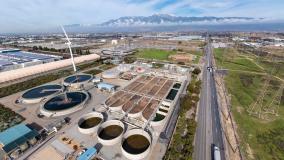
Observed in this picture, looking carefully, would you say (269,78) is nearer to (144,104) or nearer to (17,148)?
(144,104)

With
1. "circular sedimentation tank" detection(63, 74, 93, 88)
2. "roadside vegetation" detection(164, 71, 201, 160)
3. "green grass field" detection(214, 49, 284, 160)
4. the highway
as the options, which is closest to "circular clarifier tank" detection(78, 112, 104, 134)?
"roadside vegetation" detection(164, 71, 201, 160)

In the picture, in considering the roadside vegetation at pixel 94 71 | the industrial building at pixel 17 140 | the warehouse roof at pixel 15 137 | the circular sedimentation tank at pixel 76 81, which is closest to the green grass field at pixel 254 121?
the industrial building at pixel 17 140

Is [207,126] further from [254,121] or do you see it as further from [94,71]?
[94,71]

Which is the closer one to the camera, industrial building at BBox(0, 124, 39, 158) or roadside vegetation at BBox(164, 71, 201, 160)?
roadside vegetation at BBox(164, 71, 201, 160)

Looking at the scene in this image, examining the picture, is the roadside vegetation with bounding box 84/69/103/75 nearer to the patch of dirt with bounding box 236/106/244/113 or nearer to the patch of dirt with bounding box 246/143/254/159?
the patch of dirt with bounding box 236/106/244/113

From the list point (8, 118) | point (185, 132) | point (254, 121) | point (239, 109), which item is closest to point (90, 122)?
point (8, 118)

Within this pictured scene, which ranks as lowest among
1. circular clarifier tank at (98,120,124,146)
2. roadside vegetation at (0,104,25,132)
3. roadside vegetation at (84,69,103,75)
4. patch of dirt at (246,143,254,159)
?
patch of dirt at (246,143,254,159)

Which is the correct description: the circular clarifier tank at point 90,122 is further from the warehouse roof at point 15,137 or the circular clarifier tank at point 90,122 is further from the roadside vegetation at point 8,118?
the roadside vegetation at point 8,118
